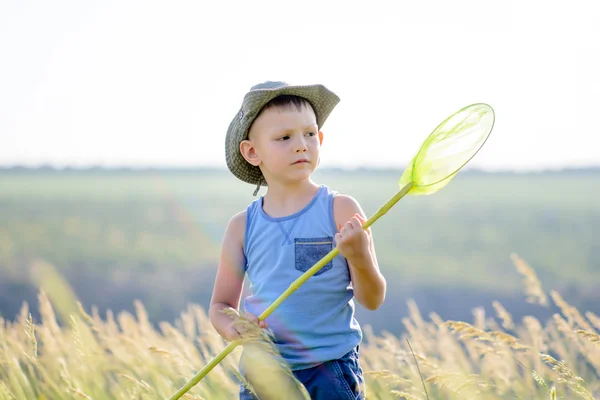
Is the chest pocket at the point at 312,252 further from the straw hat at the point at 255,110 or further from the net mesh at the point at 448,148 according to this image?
the straw hat at the point at 255,110

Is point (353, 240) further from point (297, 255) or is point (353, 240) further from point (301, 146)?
point (301, 146)

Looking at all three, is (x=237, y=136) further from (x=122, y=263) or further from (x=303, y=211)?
(x=122, y=263)

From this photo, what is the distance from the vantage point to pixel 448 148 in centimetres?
211

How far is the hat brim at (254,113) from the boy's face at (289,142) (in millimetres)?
48

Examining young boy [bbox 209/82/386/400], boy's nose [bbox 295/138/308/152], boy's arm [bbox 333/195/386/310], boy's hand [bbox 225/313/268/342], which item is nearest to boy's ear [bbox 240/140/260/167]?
young boy [bbox 209/82/386/400]

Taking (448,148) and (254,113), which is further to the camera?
(254,113)

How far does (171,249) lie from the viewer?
1015 inches

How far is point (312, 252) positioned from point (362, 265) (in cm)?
25

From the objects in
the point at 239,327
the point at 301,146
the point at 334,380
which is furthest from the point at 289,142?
the point at 334,380

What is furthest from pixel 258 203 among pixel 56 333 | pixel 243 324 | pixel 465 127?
pixel 56 333

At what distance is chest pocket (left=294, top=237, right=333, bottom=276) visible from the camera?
2.32m

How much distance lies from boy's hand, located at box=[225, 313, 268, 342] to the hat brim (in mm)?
671

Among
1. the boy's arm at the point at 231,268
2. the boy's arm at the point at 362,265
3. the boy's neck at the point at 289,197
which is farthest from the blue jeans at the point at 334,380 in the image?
the boy's neck at the point at 289,197

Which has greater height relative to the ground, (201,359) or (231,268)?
(231,268)
